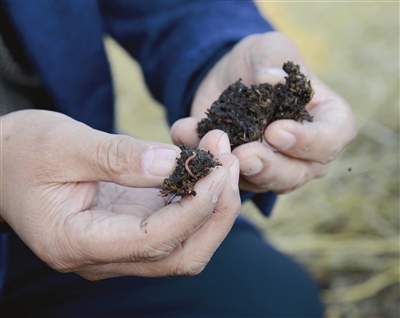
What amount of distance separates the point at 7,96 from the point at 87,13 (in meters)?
0.72

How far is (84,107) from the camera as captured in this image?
2.92m

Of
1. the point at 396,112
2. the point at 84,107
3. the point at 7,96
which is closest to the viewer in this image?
the point at 7,96

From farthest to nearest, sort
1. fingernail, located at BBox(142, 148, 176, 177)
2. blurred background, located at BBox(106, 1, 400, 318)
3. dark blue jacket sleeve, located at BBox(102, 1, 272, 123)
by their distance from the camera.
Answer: blurred background, located at BBox(106, 1, 400, 318)
dark blue jacket sleeve, located at BBox(102, 1, 272, 123)
fingernail, located at BBox(142, 148, 176, 177)

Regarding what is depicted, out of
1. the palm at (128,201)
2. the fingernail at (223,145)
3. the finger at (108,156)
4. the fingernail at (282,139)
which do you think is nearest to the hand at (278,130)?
the fingernail at (282,139)

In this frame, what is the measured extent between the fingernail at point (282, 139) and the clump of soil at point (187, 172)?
509mm

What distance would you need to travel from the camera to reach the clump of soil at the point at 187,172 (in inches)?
66.1

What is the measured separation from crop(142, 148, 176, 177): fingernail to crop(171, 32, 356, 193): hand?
45cm

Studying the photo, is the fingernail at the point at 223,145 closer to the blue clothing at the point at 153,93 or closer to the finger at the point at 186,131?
the finger at the point at 186,131

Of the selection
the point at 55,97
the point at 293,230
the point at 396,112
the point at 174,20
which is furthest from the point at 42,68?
the point at 396,112

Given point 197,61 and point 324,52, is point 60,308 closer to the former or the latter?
point 197,61

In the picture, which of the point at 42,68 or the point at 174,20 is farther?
the point at 174,20

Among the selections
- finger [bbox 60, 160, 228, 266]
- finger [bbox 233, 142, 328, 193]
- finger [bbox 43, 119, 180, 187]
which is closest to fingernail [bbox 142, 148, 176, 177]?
finger [bbox 43, 119, 180, 187]

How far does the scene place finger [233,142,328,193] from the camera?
202 cm

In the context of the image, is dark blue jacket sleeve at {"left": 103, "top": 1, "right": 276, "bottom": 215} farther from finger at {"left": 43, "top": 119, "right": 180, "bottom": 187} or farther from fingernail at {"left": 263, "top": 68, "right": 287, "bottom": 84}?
finger at {"left": 43, "top": 119, "right": 180, "bottom": 187}
